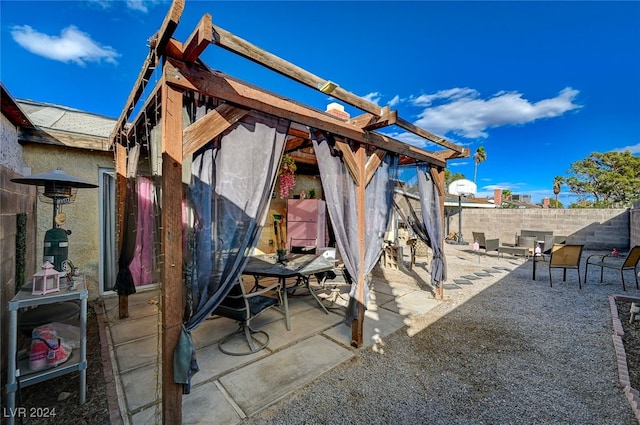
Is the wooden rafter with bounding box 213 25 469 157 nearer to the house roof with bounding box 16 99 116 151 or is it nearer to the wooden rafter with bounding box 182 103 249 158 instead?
the wooden rafter with bounding box 182 103 249 158

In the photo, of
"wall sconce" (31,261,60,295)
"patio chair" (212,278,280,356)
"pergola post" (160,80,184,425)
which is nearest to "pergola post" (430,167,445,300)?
"patio chair" (212,278,280,356)

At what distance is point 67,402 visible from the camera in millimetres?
2008

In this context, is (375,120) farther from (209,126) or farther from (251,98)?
(209,126)

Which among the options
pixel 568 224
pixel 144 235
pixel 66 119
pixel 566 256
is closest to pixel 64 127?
pixel 66 119

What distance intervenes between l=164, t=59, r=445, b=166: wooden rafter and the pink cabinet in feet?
11.5

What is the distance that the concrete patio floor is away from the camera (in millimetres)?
1985

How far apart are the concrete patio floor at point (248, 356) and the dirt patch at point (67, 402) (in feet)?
0.41

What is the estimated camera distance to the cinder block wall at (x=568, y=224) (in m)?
9.45

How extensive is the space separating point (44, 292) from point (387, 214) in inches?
131

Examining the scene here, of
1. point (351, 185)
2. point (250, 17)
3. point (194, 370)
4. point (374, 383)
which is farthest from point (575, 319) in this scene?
point (250, 17)

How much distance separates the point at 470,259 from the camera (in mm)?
8562

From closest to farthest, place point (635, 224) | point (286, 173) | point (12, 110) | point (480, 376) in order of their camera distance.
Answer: point (480, 376), point (12, 110), point (286, 173), point (635, 224)

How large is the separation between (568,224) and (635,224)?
191 centimetres

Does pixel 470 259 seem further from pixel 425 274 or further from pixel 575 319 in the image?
pixel 575 319
